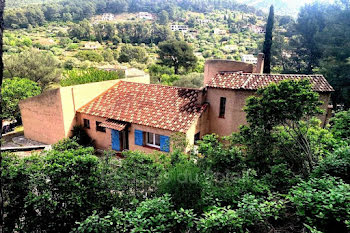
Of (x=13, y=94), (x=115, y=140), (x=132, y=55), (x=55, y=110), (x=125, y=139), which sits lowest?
(x=125, y=139)

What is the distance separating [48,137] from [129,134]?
745 cm

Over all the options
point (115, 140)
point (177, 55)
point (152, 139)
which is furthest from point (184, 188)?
point (177, 55)

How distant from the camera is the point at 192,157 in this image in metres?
9.62

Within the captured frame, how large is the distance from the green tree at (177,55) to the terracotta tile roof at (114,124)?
129 feet

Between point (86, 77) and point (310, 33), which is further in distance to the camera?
point (310, 33)

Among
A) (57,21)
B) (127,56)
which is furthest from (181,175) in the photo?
(57,21)

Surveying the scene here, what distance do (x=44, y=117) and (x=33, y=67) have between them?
1538 centimetres

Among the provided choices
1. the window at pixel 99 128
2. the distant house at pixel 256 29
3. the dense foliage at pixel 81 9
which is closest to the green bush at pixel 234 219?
the window at pixel 99 128

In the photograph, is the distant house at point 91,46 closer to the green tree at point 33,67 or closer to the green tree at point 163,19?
the green tree at point 33,67

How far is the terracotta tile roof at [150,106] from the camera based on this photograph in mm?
16547

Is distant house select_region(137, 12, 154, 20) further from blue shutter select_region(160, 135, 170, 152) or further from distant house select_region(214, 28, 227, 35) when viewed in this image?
blue shutter select_region(160, 135, 170, 152)

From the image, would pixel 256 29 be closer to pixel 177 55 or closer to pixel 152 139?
pixel 177 55

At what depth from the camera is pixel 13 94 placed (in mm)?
22391

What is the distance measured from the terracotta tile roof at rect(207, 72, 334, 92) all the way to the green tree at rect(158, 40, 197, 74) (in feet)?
125
